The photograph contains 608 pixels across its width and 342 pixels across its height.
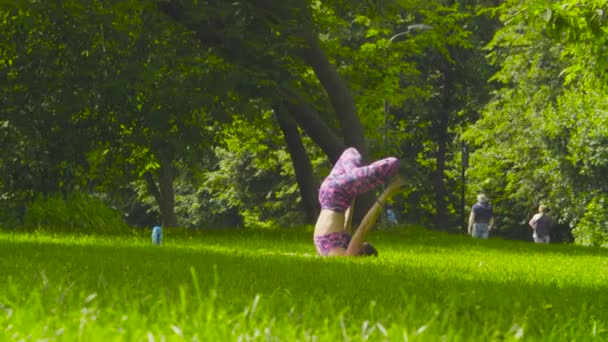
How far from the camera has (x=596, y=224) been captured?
137ft

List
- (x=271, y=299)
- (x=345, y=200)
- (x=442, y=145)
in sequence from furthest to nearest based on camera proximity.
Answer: (x=442, y=145) < (x=345, y=200) < (x=271, y=299)

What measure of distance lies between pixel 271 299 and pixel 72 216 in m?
16.7

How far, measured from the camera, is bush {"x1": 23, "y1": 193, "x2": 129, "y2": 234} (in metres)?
21.2

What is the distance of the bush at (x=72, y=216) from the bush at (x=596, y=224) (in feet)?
76.6

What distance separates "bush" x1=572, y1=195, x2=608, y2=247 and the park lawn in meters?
27.7

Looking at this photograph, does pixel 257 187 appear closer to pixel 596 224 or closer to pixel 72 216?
pixel 596 224

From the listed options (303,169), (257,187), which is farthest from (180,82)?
(257,187)

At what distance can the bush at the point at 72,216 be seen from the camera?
21.2 meters

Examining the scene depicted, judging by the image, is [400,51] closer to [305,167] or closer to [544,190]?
[305,167]

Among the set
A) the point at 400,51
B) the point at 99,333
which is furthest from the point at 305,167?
the point at 99,333

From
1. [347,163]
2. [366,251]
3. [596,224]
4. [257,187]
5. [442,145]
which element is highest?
[442,145]

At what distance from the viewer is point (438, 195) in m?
49.8

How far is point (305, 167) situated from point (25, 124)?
9.14 m

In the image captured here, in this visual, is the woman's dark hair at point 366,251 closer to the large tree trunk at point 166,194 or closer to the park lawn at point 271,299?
the park lawn at point 271,299
